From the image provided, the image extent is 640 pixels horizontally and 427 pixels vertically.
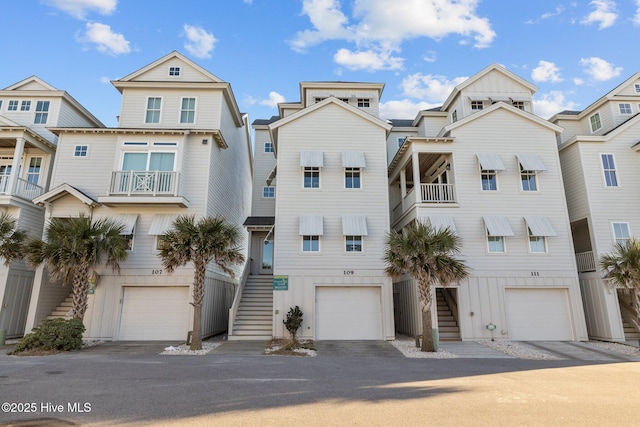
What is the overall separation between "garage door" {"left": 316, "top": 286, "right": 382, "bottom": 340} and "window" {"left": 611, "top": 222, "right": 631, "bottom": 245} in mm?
11278

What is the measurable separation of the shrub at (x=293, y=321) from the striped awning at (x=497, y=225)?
9122 mm

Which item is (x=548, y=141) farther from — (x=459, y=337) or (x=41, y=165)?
(x=41, y=165)

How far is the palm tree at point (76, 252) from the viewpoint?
1335cm

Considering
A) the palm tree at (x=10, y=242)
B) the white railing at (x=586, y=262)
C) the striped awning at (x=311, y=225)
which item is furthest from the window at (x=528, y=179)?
the palm tree at (x=10, y=242)

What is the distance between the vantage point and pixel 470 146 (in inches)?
687

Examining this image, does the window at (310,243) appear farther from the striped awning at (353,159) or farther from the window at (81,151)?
the window at (81,151)

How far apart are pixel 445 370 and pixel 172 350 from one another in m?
9.16

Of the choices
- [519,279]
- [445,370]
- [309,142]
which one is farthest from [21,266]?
[519,279]

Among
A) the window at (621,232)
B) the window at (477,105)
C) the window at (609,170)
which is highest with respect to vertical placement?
the window at (477,105)

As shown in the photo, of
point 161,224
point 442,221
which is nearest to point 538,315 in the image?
point 442,221

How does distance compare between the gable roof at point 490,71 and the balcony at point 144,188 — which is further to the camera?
the gable roof at point 490,71

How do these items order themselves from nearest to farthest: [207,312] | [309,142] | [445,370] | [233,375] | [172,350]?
1. [233,375]
2. [445,370]
3. [172,350]
4. [207,312]
5. [309,142]

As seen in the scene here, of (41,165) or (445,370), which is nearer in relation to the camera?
(445,370)

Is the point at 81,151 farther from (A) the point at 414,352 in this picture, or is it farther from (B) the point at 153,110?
(A) the point at 414,352
